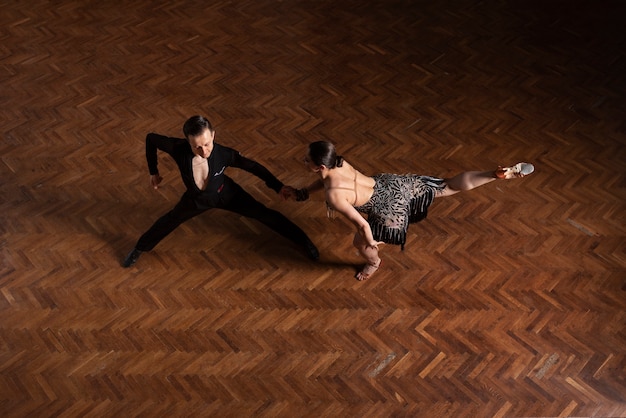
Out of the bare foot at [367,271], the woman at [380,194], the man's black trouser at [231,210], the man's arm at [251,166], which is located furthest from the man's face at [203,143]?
the bare foot at [367,271]

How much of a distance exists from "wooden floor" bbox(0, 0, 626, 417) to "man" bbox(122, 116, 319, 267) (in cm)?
28

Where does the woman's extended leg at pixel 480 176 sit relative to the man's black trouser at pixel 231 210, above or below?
above

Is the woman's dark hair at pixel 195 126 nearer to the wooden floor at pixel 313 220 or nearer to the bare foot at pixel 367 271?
the wooden floor at pixel 313 220

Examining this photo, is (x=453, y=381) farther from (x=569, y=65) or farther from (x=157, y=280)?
(x=569, y=65)

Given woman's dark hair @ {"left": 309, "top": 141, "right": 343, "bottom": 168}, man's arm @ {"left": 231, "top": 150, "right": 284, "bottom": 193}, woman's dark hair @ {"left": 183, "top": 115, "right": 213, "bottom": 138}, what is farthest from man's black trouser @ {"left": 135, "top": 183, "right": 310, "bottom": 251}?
woman's dark hair @ {"left": 309, "top": 141, "right": 343, "bottom": 168}

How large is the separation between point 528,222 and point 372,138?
56.1 inches

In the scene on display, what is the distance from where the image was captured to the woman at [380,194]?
3594mm

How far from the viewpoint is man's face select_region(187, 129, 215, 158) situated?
3.49m

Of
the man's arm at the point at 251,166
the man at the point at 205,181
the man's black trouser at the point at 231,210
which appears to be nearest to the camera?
the man at the point at 205,181

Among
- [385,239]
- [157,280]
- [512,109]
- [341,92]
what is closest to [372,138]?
[341,92]

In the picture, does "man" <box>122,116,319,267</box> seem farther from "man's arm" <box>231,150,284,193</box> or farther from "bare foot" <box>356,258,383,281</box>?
"bare foot" <box>356,258,383,281</box>

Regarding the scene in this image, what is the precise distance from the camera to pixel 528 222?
4652 millimetres

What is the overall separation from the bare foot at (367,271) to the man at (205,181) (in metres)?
0.36

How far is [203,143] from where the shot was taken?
11.6 feet
